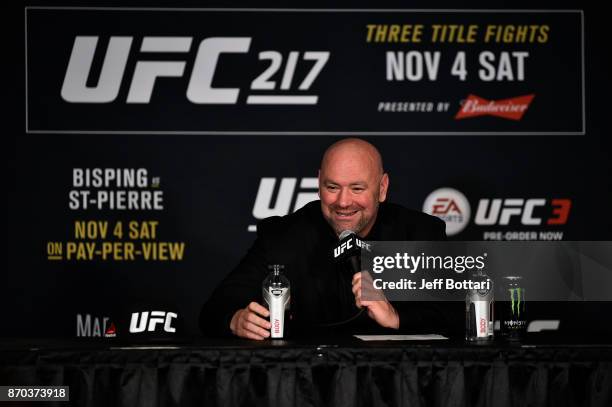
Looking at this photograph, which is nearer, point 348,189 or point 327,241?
point 348,189

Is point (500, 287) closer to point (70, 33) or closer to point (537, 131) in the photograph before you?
point (537, 131)

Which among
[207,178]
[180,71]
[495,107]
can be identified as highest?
[180,71]

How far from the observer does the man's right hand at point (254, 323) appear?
2.25 metres

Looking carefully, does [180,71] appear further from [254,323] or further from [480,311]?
[480,311]

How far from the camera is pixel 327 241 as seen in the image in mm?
2809

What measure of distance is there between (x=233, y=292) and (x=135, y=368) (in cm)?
72

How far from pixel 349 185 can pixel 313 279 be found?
1.12 feet

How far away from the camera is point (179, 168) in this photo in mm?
3898

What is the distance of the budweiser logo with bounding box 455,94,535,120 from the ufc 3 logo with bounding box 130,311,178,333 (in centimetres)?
217

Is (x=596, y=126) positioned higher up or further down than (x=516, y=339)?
higher up

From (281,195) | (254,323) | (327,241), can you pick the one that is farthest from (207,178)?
(254,323)

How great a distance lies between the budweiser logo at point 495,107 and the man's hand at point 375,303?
1.84 meters

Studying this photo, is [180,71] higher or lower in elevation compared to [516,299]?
higher

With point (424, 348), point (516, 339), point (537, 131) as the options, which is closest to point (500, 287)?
point (516, 339)
